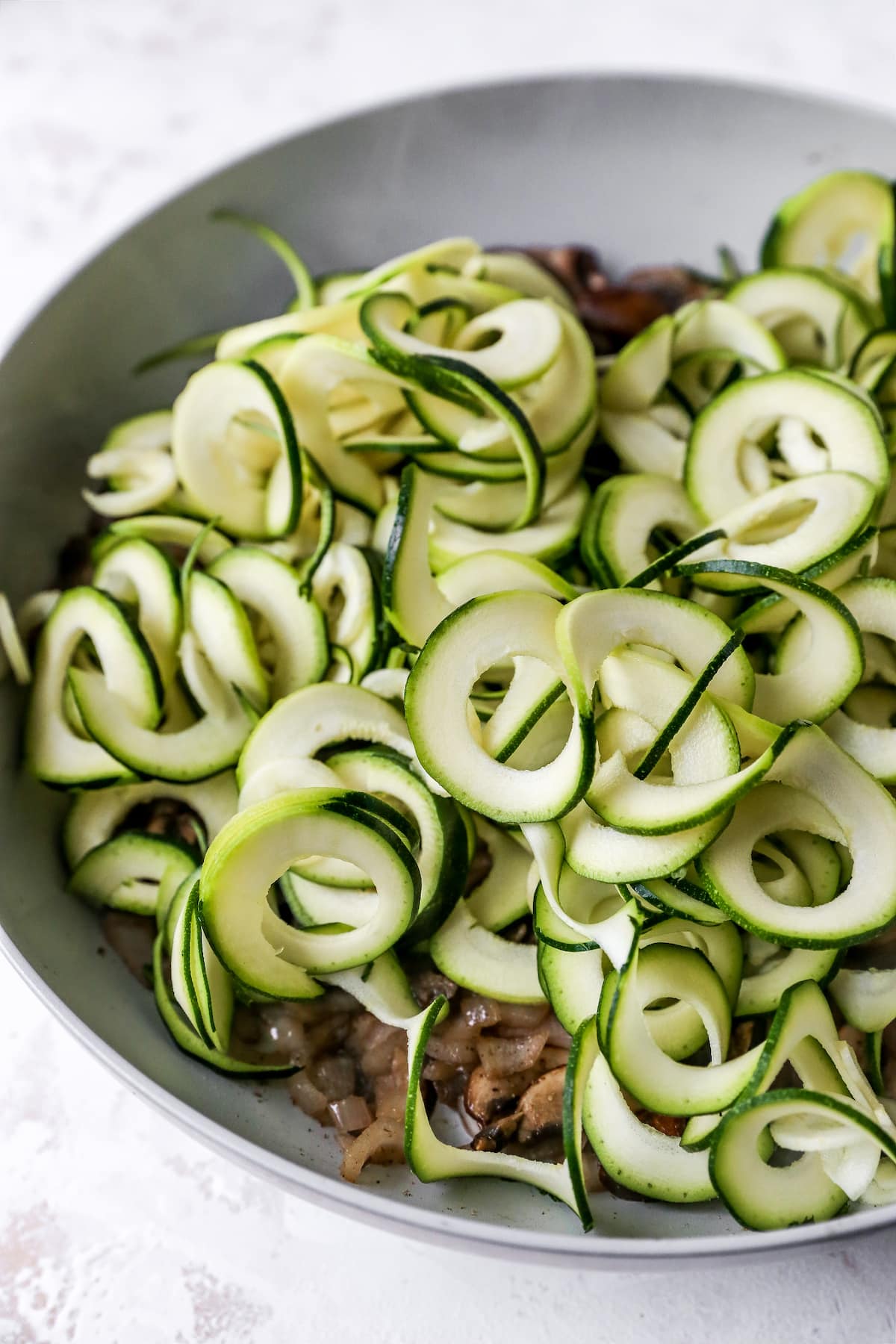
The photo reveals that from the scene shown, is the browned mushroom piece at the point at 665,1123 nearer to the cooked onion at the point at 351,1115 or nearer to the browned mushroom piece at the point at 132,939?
the cooked onion at the point at 351,1115

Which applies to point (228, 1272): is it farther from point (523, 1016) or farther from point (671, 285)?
point (671, 285)

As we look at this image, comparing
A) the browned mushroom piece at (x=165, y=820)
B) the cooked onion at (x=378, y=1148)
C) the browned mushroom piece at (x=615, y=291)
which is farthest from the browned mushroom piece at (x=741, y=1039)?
the browned mushroom piece at (x=615, y=291)

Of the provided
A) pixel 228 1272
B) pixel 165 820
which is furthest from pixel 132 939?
pixel 228 1272

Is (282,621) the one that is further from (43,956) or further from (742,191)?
(742,191)

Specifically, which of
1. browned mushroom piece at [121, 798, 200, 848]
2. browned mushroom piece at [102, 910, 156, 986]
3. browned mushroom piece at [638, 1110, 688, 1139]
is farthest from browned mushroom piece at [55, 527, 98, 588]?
browned mushroom piece at [638, 1110, 688, 1139]

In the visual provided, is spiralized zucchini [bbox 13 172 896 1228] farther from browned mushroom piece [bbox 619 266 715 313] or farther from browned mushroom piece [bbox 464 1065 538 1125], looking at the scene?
browned mushroom piece [bbox 619 266 715 313]

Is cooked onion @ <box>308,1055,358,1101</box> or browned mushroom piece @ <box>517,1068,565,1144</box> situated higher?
browned mushroom piece @ <box>517,1068,565,1144</box>

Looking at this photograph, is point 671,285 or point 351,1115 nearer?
point 351,1115
